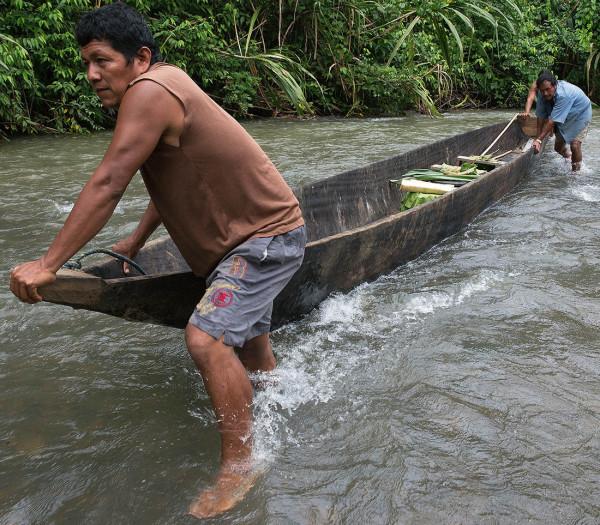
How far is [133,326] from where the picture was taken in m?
3.28

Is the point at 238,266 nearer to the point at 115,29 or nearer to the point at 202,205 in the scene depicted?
the point at 202,205

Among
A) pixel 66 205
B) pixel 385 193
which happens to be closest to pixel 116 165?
pixel 385 193

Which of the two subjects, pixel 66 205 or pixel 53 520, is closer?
pixel 53 520

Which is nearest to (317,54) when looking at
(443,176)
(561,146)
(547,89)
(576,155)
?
(561,146)

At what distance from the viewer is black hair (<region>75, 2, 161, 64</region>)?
179 centimetres

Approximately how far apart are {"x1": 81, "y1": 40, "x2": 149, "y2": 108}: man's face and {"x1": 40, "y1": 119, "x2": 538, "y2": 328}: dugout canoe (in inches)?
23.1

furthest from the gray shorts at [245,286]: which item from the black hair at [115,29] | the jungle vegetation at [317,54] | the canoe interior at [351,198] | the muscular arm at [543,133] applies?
the jungle vegetation at [317,54]

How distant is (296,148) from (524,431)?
6.39 m

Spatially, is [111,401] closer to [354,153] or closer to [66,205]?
[66,205]

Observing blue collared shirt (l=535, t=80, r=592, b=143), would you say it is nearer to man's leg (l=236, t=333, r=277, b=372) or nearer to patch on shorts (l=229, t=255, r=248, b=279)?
man's leg (l=236, t=333, r=277, b=372)

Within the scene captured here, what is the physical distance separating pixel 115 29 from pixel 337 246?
1.71m

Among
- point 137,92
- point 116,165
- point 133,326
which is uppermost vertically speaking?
point 137,92

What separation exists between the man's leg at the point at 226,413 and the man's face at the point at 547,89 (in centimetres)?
557

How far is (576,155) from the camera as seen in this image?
679 cm
